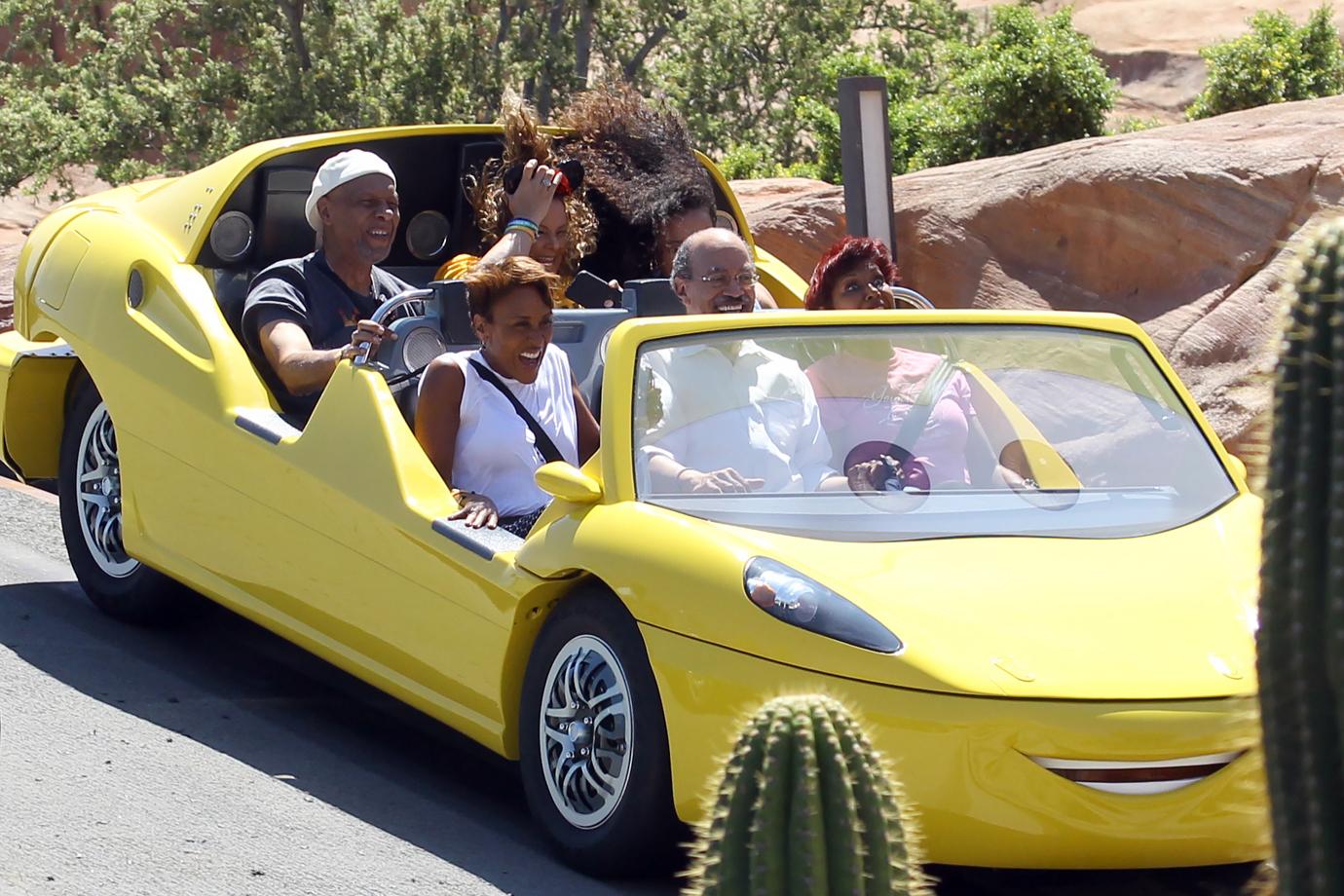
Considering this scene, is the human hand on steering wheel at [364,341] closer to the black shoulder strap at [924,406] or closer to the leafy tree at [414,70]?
the black shoulder strap at [924,406]

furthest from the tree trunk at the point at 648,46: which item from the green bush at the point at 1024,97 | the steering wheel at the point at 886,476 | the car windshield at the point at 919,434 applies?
the steering wheel at the point at 886,476

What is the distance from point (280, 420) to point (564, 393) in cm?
84

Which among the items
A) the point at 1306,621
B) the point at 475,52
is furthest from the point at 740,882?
the point at 475,52

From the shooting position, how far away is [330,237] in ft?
19.7

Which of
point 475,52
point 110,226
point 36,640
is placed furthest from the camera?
point 475,52

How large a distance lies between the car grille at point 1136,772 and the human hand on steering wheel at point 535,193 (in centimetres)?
334

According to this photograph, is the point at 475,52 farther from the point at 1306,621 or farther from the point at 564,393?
the point at 1306,621

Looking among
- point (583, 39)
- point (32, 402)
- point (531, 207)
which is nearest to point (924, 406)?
point (531, 207)

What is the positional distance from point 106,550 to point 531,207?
6.02 feet

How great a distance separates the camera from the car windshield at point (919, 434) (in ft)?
14.4

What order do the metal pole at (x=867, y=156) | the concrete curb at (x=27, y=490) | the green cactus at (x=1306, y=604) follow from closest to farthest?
the green cactus at (x=1306, y=604) < the metal pole at (x=867, y=156) < the concrete curb at (x=27, y=490)

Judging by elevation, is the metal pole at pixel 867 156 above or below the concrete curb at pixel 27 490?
above

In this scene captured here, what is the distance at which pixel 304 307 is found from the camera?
19.3 feet

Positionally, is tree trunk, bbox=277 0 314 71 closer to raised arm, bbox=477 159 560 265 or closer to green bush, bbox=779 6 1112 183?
green bush, bbox=779 6 1112 183
